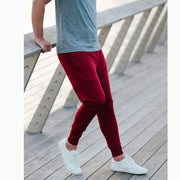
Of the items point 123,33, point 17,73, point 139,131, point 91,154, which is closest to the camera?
point 17,73

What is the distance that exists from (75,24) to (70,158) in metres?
0.84

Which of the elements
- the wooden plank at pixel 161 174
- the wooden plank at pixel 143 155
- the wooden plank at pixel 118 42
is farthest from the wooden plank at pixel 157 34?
the wooden plank at pixel 161 174

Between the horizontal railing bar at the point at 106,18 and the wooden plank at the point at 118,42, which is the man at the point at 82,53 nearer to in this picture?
the horizontal railing bar at the point at 106,18

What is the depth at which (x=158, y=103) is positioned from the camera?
12.6 feet

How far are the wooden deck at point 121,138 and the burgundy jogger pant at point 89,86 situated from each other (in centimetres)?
34

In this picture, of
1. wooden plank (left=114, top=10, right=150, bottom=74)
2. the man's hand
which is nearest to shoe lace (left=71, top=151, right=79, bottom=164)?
the man's hand

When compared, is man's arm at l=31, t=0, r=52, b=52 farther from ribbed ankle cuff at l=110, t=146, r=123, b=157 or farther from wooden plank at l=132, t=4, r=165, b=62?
wooden plank at l=132, t=4, r=165, b=62

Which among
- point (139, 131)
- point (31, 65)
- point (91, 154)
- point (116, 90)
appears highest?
point (31, 65)

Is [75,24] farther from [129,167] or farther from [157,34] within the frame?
[157,34]

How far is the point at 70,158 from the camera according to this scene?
92.0 inches

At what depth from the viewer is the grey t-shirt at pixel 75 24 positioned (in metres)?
1.93
